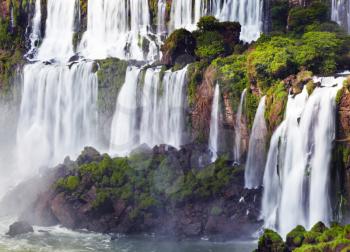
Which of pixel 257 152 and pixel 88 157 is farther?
pixel 88 157

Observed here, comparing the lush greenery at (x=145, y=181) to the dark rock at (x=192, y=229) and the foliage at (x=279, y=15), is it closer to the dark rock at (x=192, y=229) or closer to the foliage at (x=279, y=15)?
the dark rock at (x=192, y=229)

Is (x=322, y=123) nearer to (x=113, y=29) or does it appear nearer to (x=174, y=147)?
(x=174, y=147)

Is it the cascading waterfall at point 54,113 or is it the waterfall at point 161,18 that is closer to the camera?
the cascading waterfall at point 54,113

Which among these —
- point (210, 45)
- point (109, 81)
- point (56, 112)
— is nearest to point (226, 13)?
point (210, 45)

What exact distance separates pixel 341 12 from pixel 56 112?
67.7ft

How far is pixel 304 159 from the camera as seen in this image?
34.3 metres

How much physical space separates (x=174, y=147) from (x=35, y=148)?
1355cm

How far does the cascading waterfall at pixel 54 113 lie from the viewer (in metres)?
50.5

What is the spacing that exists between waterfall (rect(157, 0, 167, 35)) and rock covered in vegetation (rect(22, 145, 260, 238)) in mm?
15716

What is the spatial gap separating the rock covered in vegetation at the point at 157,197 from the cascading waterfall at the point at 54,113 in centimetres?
914

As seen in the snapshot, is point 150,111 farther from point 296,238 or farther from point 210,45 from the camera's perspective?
point 296,238

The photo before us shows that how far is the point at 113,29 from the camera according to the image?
187ft

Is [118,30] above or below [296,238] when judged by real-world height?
above

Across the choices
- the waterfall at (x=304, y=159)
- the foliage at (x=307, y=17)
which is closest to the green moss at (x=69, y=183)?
the waterfall at (x=304, y=159)
